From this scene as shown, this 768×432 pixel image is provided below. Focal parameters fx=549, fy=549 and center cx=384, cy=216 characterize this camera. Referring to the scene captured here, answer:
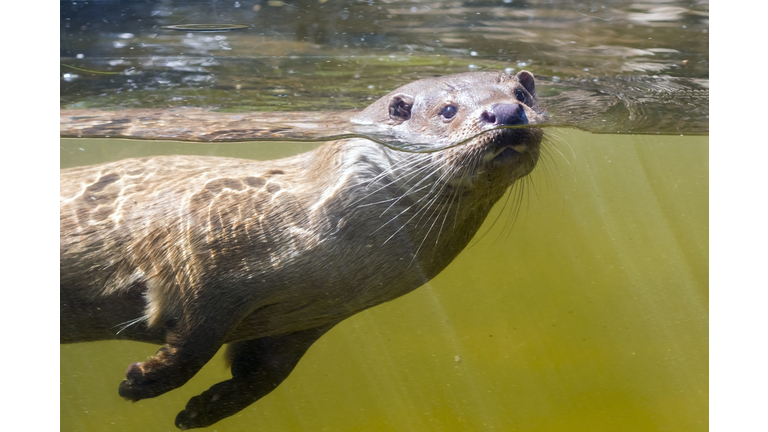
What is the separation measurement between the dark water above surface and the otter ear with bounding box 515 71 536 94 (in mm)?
368

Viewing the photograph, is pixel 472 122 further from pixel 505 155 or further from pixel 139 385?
pixel 139 385

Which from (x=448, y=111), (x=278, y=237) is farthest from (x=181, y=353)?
(x=448, y=111)

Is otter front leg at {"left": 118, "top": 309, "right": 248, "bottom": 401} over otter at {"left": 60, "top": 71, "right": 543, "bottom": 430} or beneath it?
beneath

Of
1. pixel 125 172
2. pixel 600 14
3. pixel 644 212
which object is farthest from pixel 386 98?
pixel 644 212

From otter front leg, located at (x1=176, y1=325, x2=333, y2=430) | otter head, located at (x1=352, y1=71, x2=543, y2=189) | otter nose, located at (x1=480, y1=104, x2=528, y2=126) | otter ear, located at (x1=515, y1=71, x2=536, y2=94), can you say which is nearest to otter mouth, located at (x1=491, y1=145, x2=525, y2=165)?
otter head, located at (x1=352, y1=71, x2=543, y2=189)

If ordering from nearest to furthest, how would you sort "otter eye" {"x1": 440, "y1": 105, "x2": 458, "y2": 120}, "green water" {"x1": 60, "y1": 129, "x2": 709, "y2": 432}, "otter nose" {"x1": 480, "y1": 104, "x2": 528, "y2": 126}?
"otter nose" {"x1": 480, "y1": 104, "x2": 528, "y2": 126} → "otter eye" {"x1": 440, "y1": 105, "x2": 458, "y2": 120} → "green water" {"x1": 60, "y1": 129, "x2": 709, "y2": 432}

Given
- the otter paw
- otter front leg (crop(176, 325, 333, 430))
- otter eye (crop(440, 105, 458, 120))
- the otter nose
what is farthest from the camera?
otter front leg (crop(176, 325, 333, 430))

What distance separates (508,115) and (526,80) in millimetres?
761

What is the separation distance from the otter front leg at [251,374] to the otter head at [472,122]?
58.3 inches

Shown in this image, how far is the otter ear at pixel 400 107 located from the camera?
333 centimetres

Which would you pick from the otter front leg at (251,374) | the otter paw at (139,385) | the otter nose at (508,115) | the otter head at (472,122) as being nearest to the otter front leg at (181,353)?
the otter paw at (139,385)

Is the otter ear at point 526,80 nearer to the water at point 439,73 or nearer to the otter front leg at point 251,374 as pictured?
the water at point 439,73

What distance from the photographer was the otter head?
2787mm

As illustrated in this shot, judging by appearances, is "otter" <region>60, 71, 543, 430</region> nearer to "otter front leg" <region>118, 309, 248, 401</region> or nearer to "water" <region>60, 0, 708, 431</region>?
"otter front leg" <region>118, 309, 248, 401</region>
